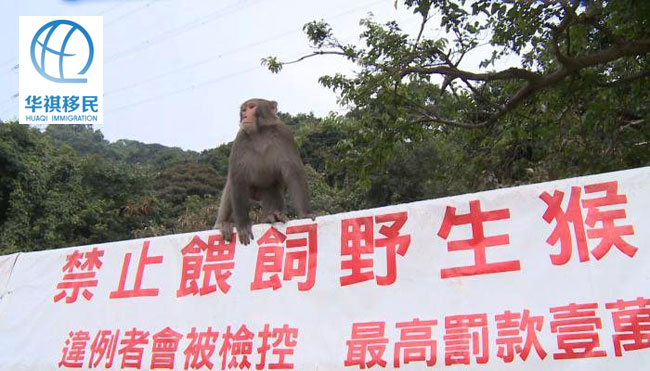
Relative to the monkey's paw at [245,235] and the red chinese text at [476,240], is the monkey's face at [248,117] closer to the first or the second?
the monkey's paw at [245,235]

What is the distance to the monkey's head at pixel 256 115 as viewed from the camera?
13.7 feet

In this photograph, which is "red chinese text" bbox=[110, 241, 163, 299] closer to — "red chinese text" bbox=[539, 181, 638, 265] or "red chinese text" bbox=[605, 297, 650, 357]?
"red chinese text" bbox=[539, 181, 638, 265]

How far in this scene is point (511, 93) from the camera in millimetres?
6363

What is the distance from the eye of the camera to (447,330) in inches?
96.6

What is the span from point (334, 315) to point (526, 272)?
89 centimetres

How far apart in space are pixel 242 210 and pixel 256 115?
0.83 meters

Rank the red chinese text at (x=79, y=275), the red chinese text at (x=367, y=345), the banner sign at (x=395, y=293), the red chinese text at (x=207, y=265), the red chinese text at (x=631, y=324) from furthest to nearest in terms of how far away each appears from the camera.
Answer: the red chinese text at (x=79, y=275), the red chinese text at (x=207, y=265), the red chinese text at (x=367, y=345), the banner sign at (x=395, y=293), the red chinese text at (x=631, y=324)

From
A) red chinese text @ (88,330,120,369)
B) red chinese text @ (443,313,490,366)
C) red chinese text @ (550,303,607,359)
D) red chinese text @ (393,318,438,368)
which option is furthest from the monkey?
red chinese text @ (550,303,607,359)

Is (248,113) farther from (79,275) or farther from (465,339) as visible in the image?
(465,339)

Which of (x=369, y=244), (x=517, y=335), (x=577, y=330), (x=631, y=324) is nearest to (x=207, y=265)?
(x=369, y=244)

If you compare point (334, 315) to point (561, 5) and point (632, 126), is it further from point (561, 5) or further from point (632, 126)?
point (632, 126)

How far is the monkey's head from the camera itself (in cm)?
416

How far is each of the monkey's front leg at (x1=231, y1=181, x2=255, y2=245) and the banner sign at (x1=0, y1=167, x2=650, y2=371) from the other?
2.4 inches

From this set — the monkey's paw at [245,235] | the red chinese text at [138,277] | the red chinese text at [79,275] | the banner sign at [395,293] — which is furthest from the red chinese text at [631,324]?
the red chinese text at [79,275]
